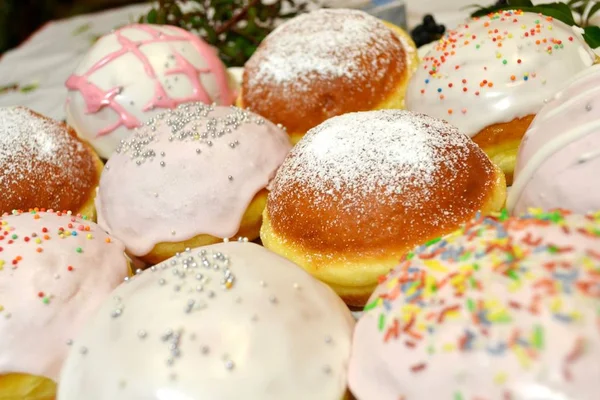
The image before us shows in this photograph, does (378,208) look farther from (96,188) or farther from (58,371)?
(96,188)

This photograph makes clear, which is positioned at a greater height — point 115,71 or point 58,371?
point 115,71

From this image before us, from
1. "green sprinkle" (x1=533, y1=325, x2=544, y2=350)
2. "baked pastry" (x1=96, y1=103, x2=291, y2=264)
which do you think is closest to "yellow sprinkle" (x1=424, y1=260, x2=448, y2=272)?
"green sprinkle" (x1=533, y1=325, x2=544, y2=350)

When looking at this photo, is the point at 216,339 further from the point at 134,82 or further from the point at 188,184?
the point at 134,82

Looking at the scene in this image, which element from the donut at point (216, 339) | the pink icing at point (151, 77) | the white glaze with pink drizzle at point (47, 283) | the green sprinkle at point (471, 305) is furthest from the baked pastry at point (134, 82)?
the green sprinkle at point (471, 305)

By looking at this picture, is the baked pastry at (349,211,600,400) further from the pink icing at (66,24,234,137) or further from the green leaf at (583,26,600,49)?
the pink icing at (66,24,234,137)

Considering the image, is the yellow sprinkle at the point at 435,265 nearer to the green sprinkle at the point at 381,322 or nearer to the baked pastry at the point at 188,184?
the green sprinkle at the point at 381,322

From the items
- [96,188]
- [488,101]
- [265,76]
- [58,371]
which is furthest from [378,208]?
[96,188]

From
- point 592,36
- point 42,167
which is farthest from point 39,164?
point 592,36
